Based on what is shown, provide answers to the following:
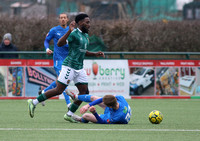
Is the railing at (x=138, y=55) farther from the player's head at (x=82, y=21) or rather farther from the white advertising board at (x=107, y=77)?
the player's head at (x=82, y=21)

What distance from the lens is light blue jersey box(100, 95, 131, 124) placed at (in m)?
9.03

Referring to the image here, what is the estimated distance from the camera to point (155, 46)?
22594 millimetres

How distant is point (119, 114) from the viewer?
29.8 ft

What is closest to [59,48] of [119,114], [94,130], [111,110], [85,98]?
[85,98]

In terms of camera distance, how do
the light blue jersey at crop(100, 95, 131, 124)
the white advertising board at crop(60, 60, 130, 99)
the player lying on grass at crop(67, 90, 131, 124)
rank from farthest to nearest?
the white advertising board at crop(60, 60, 130, 99) → the light blue jersey at crop(100, 95, 131, 124) → the player lying on grass at crop(67, 90, 131, 124)

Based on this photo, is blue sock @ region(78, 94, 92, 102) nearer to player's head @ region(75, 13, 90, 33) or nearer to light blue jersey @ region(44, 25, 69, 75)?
player's head @ region(75, 13, 90, 33)

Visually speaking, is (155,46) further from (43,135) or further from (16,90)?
(43,135)

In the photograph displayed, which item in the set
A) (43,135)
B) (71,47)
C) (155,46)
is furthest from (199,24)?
(43,135)

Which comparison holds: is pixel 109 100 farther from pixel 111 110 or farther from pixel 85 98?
pixel 85 98

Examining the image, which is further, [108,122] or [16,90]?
[16,90]

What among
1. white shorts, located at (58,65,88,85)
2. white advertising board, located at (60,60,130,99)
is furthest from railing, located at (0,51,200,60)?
white shorts, located at (58,65,88,85)

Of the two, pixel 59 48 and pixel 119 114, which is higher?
pixel 59 48

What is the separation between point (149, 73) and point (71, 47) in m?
8.59

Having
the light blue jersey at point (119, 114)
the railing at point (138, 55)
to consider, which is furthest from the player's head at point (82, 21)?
the railing at point (138, 55)
